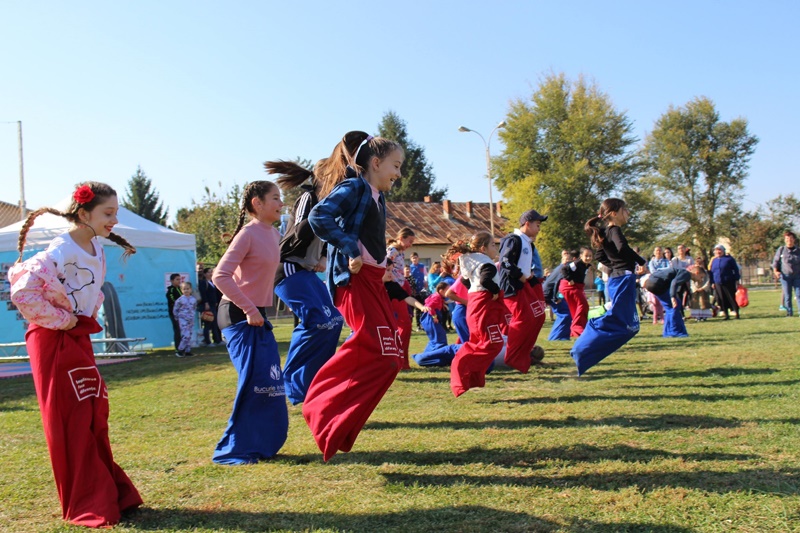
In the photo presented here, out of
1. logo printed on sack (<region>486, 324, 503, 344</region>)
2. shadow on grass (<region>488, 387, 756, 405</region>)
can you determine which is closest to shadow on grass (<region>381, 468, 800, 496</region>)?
shadow on grass (<region>488, 387, 756, 405</region>)

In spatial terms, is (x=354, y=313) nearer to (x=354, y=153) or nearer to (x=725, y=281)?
(x=354, y=153)

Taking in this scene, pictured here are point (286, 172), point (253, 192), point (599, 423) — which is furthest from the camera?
point (599, 423)

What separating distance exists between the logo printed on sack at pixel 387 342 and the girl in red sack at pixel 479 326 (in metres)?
2.54

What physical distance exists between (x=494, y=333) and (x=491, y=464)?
2.58 meters

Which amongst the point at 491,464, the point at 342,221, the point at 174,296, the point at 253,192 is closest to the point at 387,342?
the point at 342,221

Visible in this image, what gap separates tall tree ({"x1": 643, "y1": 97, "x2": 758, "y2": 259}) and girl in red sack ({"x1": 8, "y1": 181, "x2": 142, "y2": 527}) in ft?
186

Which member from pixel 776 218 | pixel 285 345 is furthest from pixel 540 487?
pixel 776 218

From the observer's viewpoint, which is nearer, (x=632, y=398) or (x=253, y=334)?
(x=253, y=334)

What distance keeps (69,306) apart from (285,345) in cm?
1165

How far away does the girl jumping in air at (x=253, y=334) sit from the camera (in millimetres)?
A: 4602

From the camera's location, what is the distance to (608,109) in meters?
52.2

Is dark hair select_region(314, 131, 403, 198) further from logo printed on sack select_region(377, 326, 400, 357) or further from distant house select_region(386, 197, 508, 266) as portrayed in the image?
distant house select_region(386, 197, 508, 266)

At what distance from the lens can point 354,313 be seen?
4.12 meters

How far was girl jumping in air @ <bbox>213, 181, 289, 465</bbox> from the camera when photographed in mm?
4602
